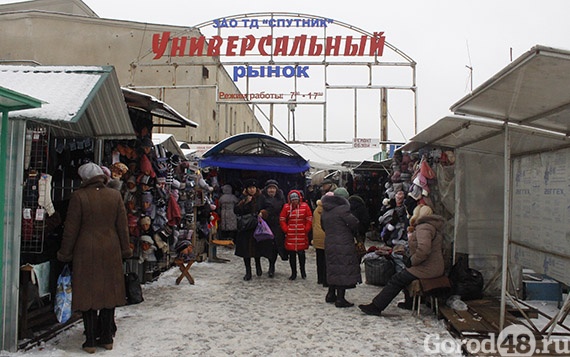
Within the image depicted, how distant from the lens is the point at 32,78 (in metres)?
5.01

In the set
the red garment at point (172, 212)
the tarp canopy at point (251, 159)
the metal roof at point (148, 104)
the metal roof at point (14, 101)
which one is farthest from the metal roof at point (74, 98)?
the tarp canopy at point (251, 159)

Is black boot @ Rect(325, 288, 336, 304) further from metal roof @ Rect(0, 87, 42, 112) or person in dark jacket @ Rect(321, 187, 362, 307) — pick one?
metal roof @ Rect(0, 87, 42, 112)

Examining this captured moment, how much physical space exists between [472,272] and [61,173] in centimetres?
557

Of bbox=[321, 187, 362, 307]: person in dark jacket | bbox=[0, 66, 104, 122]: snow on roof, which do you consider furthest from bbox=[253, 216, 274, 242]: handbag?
bbox=[0, 66, 104, 122]: snow on roof

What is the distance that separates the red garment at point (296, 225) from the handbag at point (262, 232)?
0.28m

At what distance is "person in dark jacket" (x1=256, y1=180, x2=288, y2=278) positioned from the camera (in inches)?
328

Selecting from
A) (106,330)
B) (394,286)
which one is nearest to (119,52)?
(106,330)

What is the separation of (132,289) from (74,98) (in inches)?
117

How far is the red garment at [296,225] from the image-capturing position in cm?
810

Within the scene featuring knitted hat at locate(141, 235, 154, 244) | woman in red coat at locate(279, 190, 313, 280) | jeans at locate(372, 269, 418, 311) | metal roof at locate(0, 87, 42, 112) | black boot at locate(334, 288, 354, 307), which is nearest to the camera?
metal roof at locate(0, 87, 42, 112)

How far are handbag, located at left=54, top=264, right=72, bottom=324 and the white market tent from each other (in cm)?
433

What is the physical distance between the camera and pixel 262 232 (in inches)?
324

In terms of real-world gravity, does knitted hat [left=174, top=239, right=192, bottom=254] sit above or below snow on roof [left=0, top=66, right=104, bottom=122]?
below

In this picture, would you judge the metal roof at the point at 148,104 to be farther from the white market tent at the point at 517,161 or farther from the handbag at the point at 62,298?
the white market tent at the point at 517,161
